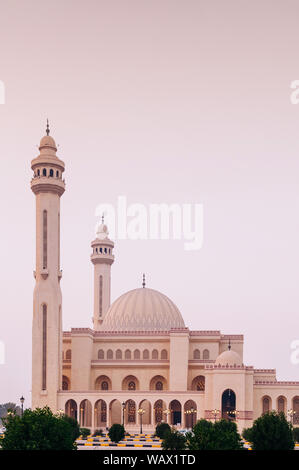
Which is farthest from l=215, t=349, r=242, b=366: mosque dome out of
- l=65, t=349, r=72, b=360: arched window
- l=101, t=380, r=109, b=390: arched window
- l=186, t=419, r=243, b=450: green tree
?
l=186, t=419, r=243, b=450: green tree

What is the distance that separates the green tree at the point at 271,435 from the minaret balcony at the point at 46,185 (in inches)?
1415

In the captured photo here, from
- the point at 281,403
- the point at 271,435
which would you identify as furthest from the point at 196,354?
the point at 271,435

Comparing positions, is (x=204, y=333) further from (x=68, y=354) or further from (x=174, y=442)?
(x=174, y=442)

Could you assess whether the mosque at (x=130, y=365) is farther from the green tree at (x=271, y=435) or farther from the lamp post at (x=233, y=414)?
the green tree at (x=271, y=435)

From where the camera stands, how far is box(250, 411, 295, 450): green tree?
34.0 m

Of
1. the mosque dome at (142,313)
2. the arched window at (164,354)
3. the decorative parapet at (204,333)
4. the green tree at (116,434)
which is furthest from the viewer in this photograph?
the mosque dome at (142,313)

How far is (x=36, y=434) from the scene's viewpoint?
30797 millimetres

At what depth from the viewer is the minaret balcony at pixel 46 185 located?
6488 cm

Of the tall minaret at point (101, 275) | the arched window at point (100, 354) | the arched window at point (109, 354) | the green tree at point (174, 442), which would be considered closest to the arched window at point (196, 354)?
the arched window at point (109, 354)

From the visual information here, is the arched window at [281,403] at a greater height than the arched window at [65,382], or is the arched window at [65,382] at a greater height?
the arched window at [65,382]

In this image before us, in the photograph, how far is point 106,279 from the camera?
3204 inches

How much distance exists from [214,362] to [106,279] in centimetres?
1834
